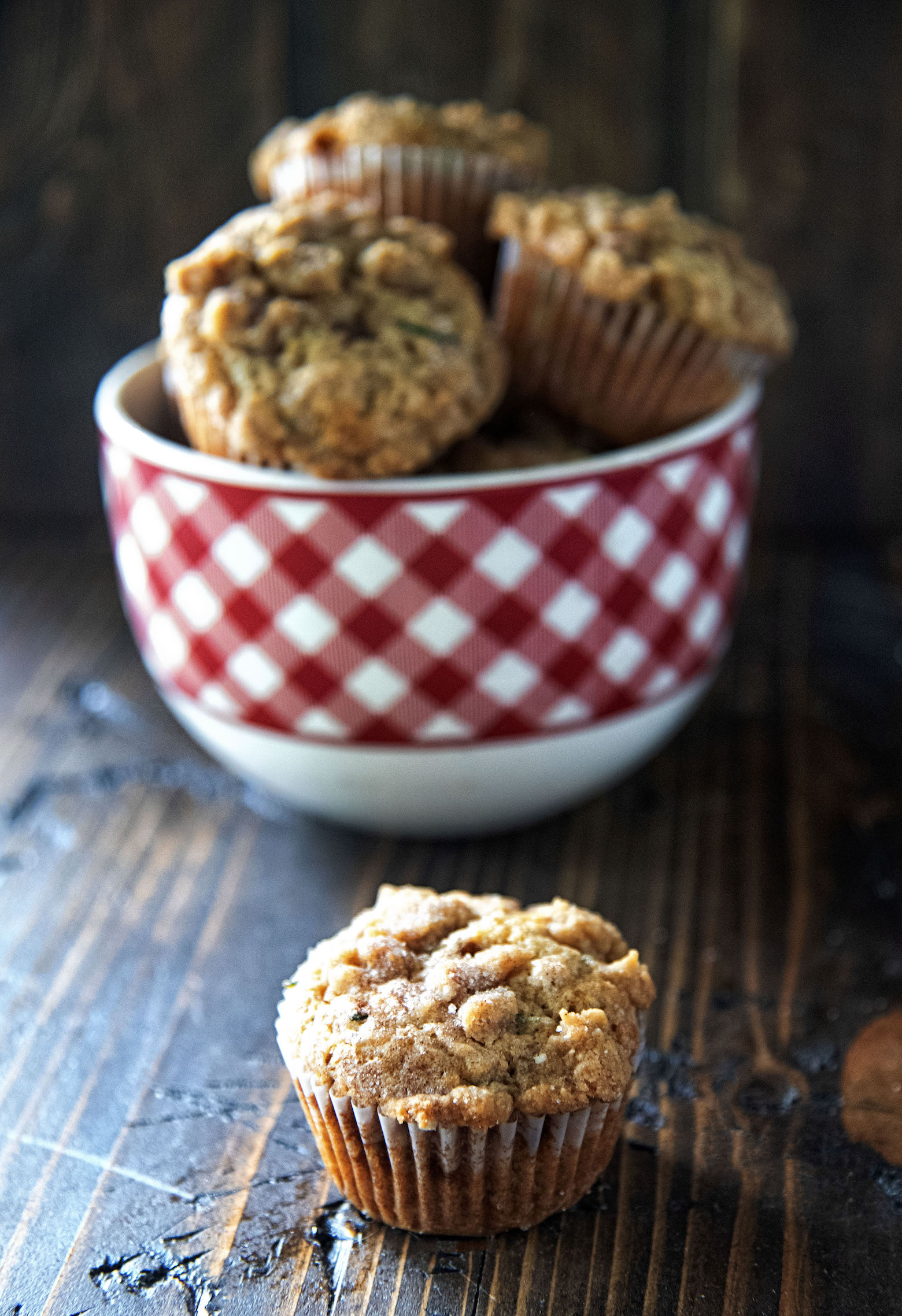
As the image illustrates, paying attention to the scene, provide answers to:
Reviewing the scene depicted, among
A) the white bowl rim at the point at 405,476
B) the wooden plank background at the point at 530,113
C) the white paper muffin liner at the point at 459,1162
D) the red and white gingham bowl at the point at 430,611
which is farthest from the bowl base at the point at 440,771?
the wooden plank background at the point at 530,113

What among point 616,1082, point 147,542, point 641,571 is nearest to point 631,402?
point 641,571

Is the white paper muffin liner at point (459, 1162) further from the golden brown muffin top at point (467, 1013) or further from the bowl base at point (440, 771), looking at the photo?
the bowl base at point (440, 771)

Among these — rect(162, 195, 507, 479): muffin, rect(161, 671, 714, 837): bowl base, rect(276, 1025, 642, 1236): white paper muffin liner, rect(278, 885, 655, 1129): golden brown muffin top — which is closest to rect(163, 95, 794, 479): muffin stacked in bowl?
rect(162, 195, 507, 479): muffin

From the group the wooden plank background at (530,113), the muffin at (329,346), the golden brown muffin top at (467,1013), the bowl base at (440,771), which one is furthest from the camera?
the wooden plank background at (530,113)

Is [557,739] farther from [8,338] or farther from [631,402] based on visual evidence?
[8,338]

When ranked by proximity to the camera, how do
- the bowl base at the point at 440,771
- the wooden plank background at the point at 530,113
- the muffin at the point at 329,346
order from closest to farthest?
the muffin at the point at 329,346, the bowl base at the point at 440,771, the wooden plank background at the point at 530,113
